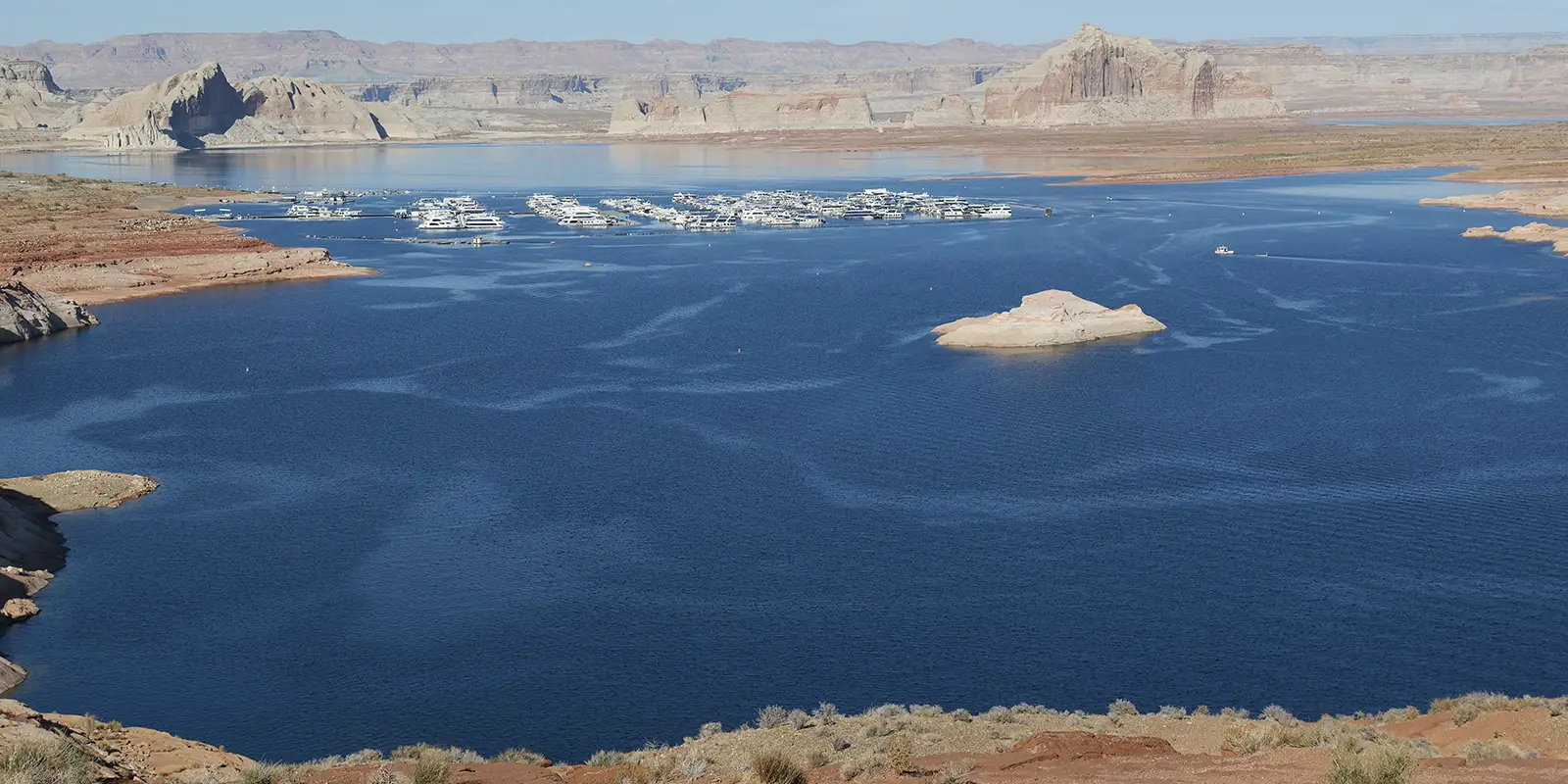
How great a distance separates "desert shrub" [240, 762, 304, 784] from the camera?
82.4 ft

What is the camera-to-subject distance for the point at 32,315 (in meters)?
97.4

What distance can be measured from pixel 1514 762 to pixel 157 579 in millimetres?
39446

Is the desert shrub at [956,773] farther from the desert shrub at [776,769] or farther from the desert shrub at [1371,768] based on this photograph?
the desert shrub at [1371,768]

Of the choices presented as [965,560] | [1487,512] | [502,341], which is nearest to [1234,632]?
[965,560]

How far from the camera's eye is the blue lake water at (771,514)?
39.5 m

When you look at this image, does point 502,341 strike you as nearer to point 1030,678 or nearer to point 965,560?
point 965,560

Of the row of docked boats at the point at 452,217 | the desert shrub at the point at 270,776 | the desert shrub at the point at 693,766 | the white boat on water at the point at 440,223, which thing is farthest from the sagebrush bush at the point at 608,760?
the white boat on water at the point at 440,223

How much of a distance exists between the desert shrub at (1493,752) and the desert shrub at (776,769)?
10862 millimetres

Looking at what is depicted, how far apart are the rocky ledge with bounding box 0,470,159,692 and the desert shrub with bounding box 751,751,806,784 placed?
24349 mm

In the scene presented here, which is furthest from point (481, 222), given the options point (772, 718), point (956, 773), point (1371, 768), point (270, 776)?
point (1371, 768)

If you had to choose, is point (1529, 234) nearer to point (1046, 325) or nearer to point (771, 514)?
point (1046, 325)

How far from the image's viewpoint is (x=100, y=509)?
56156 millimetres

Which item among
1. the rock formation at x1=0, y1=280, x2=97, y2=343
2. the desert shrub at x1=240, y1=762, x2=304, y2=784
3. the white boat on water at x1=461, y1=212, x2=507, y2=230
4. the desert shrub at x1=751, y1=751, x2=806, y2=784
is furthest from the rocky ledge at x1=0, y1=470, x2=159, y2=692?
the white boat on water at x1=461, y1=212, x2=507, y2=230

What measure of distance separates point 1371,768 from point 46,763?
2080cm
